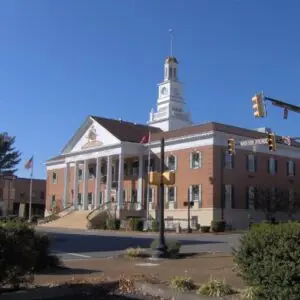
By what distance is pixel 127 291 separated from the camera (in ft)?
34.5

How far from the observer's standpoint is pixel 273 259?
7.94 metres

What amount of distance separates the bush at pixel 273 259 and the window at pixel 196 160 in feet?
156

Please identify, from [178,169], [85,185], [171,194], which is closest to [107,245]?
[178,169]

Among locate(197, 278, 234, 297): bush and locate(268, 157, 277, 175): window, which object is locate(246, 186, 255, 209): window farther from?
locate(197, 278, 234, 297): bush

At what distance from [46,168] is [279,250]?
76650 mm

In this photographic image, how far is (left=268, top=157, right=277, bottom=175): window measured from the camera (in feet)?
196

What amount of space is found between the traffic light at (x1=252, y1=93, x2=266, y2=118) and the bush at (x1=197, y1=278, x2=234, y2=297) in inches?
746

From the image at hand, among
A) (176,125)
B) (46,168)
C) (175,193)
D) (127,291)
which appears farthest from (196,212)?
(127,291)

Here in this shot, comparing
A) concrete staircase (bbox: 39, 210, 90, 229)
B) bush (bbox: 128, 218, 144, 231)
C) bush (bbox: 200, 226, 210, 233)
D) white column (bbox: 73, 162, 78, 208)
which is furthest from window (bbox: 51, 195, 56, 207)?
bush (bbox: 200, 226, 210, 233)

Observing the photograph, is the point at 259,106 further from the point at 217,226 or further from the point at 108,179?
the point at 108,179

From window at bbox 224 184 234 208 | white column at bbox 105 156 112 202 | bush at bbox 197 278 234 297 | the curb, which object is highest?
white column at bbox 105 156 112 202

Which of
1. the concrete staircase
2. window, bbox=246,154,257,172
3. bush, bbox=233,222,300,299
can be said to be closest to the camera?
bush, bbox=233,222,300,299

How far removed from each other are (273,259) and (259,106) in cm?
2020

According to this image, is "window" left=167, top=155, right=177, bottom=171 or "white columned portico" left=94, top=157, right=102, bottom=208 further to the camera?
"white columned portico" left=94, top=157, right=102, bottom=208
